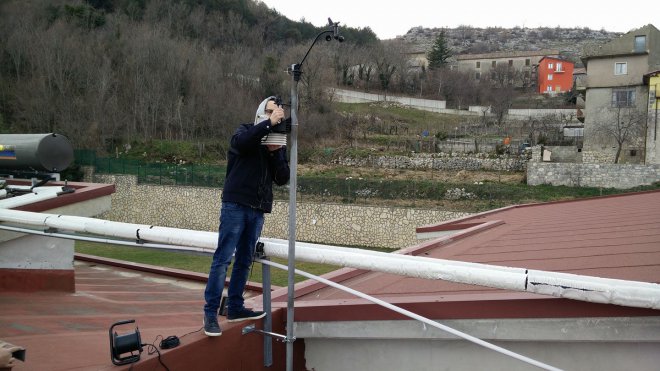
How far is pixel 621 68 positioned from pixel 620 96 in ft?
5.69

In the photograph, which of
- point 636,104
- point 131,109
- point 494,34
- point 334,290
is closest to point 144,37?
point 131,109

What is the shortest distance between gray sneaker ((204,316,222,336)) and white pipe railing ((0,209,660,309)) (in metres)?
0.48

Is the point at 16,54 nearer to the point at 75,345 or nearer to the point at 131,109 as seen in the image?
the point at 131,109

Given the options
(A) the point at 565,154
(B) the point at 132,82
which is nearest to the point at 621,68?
(A) the point at 565,154

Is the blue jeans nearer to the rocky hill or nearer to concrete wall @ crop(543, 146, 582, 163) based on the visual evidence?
concrete wall @ crop(543, 146, 582, 163)

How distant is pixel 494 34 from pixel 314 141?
429ft

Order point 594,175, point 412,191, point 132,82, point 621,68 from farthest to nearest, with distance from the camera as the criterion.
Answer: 1. point 132,82
2. point 621,68
3. point 594,175
4. point 412,191

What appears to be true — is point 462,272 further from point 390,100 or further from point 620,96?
point 390,100

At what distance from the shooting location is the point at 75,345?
9.18 feet

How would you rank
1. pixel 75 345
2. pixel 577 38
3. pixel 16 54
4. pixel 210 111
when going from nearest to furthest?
pixel 75 345, pixel 16 54, pixel 210 111, pixel 577 38

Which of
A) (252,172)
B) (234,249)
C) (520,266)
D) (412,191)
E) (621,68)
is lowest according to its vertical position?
(412,191)

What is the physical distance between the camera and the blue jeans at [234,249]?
2.84 m

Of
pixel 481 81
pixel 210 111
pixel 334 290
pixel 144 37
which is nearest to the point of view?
pixel 334 290

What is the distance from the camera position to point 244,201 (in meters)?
2.86
